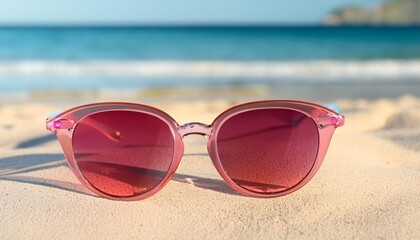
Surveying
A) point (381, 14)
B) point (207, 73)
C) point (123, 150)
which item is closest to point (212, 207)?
point (123, 150)

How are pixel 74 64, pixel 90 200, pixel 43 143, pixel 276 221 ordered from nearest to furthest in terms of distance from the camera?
pixel 276 221, pixel 90 200, pixel 43 143, pixel 74 64

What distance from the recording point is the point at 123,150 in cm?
168

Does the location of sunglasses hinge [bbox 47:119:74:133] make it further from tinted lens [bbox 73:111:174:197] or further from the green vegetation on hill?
the green vegetation on hill

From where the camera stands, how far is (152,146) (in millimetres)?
1653

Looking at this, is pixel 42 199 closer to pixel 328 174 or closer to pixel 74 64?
pixel 328 174

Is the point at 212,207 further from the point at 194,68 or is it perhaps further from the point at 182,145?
the point at 194,68

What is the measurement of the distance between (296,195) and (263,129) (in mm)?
240

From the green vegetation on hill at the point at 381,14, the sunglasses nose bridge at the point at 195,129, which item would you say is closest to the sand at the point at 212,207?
the sunglasses nose bridge at the point at 195,129

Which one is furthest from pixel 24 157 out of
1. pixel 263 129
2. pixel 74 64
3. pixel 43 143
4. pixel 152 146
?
pixel 74 64

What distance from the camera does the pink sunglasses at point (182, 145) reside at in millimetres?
1582

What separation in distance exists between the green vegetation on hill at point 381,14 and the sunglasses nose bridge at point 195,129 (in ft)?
166

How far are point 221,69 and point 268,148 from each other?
9915mm

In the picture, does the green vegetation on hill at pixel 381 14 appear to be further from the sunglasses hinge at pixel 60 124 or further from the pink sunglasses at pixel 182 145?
the sunglasses hinge at pixel 60 124

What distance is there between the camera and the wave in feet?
34.4
